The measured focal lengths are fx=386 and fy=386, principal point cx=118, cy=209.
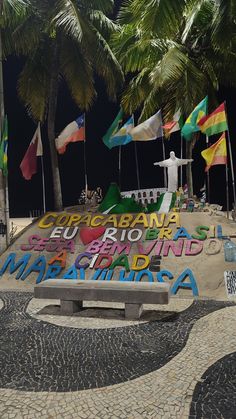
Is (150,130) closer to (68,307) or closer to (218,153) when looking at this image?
(218,153)

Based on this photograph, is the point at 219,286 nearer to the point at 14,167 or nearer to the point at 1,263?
the point at 1,263

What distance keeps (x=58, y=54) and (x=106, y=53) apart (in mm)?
1997

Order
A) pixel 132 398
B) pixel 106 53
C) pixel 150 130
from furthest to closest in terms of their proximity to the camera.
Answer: pixel 106 53
pixel 150 130
pixel 132 398

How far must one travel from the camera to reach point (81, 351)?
615 centimetres

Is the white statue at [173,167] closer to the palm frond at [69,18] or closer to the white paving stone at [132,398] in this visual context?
the palm frond at [69,18]

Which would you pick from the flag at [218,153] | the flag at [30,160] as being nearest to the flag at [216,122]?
the flag at [218,153]

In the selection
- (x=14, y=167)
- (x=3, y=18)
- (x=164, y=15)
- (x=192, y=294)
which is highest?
(x=3, y=18)

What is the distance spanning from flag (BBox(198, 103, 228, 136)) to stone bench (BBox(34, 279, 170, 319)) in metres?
6.11

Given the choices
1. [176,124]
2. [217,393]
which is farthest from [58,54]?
[217,393]

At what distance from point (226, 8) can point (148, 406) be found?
1079 centimetres

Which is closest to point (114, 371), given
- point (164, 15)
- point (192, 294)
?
point (192, 294)

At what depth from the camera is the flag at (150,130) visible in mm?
13469

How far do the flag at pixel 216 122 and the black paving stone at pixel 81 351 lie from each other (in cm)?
608

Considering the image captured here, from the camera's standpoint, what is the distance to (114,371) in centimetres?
541
